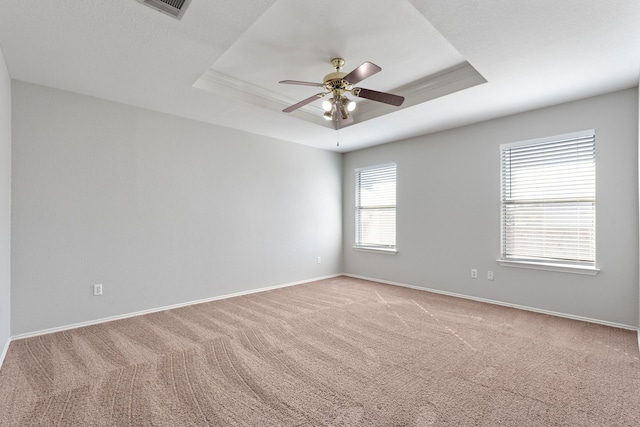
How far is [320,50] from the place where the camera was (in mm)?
2934

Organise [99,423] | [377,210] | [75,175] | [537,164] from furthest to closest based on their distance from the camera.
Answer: [377,210] < [537,164] < [75,175] < [99,423]

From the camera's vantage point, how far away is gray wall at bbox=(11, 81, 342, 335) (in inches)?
125

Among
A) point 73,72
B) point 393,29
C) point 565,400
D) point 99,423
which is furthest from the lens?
point 73,72

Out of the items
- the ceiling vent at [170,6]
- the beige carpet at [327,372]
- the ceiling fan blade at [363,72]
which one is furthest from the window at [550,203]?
the ceiling vent at [170,6]

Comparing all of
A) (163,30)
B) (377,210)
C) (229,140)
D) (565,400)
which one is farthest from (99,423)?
(377,210)

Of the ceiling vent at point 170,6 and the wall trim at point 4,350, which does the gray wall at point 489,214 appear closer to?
the ceiling vent at point 170,6

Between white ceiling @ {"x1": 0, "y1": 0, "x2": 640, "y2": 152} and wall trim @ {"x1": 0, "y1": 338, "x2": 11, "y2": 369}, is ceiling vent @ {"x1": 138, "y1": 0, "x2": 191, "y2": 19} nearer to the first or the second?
white ceiling @ {"x1": 0, "y1": 0, "x2": 640, "y2": 152}

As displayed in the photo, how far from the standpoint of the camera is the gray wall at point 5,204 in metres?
2.66

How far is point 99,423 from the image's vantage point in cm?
181

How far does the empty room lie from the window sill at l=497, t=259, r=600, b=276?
17 millimetres

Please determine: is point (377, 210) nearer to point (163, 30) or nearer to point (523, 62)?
point (523, 62)

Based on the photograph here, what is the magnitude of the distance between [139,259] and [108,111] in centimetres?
177

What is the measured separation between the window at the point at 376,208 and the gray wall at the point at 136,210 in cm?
127

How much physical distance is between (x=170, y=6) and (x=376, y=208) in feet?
14.7
